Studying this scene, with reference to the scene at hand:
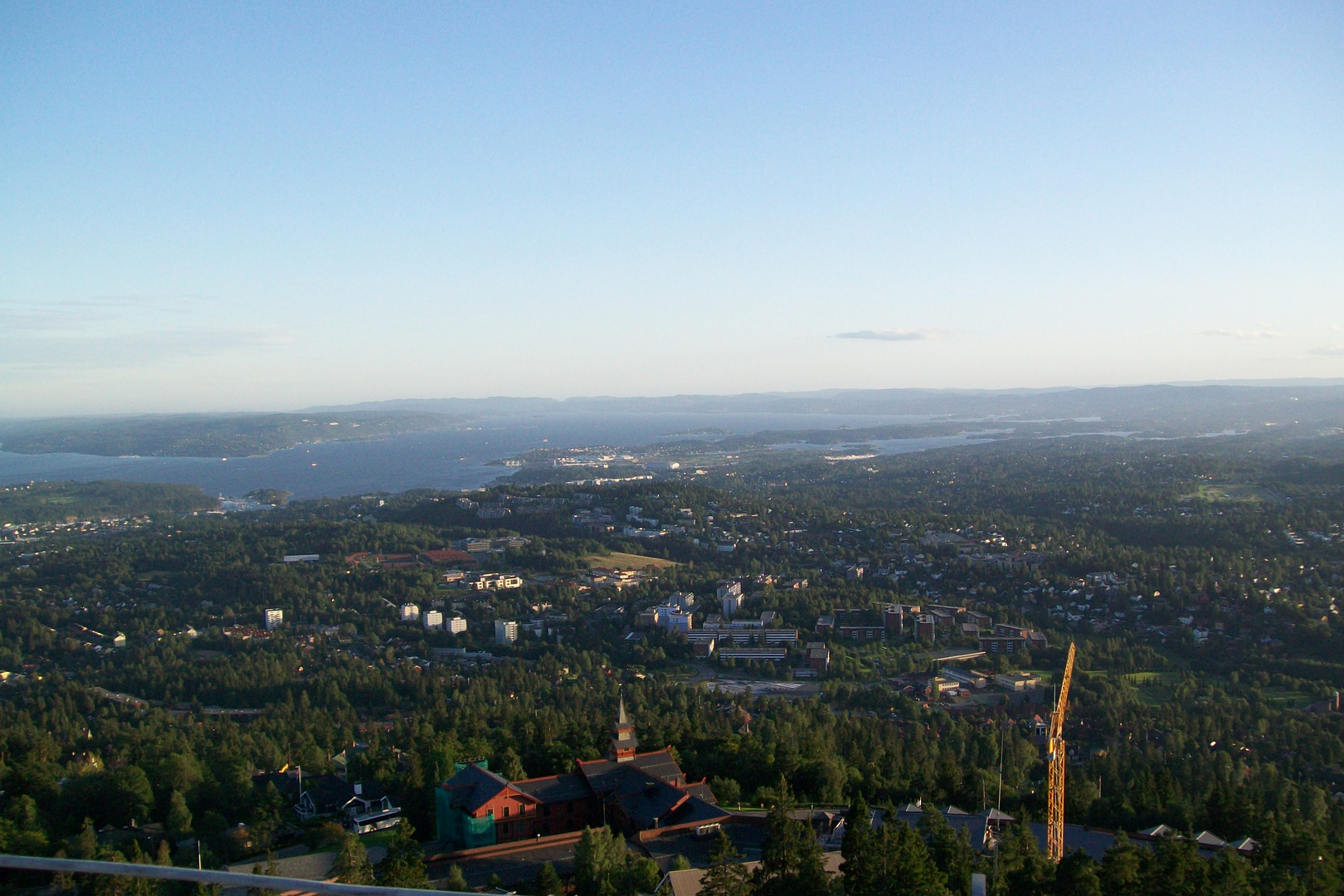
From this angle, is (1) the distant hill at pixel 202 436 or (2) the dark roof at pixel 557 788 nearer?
(2) the dark roof at pixel 557 788

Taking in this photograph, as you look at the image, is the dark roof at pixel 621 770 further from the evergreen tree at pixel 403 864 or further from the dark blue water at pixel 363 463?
the dark blue water at pixel 363 463

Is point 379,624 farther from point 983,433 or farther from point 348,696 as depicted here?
point 983,433

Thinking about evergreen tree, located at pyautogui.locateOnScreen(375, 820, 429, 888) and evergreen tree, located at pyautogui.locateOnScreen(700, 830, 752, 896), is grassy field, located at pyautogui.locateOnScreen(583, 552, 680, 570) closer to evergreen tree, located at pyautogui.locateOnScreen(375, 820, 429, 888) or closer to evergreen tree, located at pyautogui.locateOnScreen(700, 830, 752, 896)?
evergreen tree, located at pyautogui.locateOnScreen(375, 820, 429, 888)

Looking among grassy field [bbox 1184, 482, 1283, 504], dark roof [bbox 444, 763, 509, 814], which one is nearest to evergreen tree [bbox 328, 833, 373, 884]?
dark roof [bbox 444, 763, 509, 814]

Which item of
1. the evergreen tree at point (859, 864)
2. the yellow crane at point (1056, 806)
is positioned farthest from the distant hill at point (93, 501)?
the evergreen tree at point (859, 864)

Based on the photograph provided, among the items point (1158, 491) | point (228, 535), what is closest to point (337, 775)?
point (228, 535)
